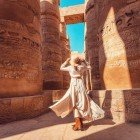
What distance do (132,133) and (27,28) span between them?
4329 mm

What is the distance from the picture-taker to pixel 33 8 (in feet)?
20.6

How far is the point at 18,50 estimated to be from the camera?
545cm

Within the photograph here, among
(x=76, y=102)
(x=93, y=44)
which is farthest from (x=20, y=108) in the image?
(x=93, y=44)

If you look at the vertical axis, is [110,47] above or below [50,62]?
below

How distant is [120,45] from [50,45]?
745cm

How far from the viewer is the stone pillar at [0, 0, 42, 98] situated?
17.0ft

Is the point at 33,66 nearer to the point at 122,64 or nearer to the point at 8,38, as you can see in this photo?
the point at 8,38

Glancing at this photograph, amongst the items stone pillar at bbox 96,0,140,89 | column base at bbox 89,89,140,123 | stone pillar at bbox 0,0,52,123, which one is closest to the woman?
column base at bbox 89,89,140,123

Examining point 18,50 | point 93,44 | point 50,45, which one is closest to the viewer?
point 18,50

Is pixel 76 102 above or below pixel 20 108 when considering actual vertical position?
above

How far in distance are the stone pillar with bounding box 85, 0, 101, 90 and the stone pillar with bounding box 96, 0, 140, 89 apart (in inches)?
157

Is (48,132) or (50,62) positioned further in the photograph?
(50,62)

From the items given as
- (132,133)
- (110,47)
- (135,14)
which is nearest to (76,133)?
(132,133)

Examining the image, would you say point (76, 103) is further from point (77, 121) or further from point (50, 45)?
point (50, 45)
